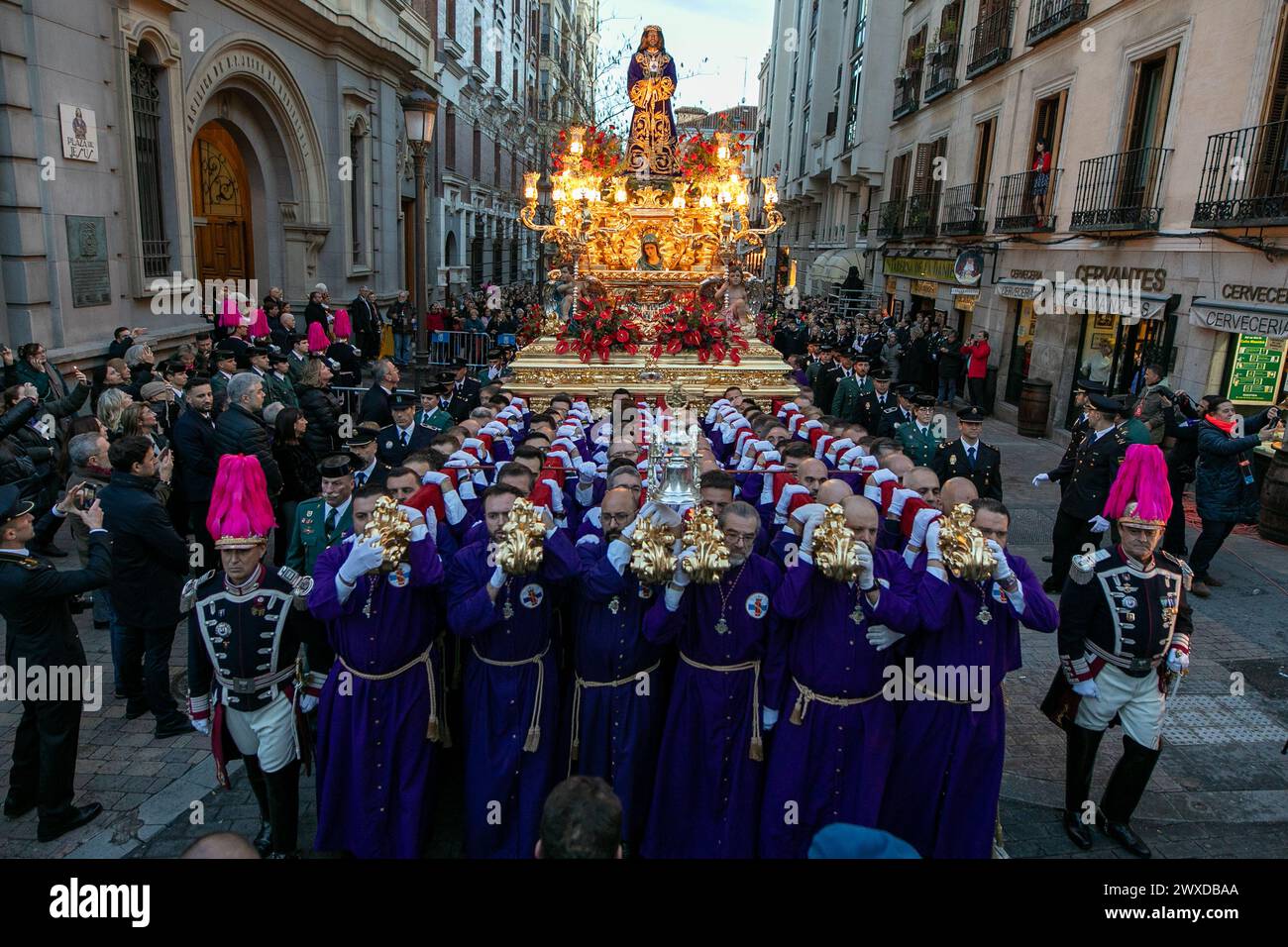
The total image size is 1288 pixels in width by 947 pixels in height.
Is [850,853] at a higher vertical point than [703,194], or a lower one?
lower

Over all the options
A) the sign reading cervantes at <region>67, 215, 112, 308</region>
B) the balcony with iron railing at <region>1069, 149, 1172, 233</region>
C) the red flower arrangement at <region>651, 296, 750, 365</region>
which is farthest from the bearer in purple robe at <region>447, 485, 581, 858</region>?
the balcony with iron railing at <region>1069, 149, 1172, 233</region>

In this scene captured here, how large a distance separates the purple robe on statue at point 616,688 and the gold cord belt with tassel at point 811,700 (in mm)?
787

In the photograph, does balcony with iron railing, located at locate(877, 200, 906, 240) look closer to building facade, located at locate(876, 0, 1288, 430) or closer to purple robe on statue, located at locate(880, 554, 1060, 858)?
building facade, located at locate(876, 0, 1288, 430)

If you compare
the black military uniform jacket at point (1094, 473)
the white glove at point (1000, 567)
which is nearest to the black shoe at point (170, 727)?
the white glove at point (1000, 567)

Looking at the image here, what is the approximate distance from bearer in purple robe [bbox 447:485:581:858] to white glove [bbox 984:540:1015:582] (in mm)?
2117

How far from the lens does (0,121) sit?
31.9ft

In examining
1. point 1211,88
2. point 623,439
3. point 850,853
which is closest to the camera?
point 850,853

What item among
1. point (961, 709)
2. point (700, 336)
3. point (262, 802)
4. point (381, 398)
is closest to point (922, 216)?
point (700, 336)

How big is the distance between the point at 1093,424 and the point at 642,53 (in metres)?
10.5

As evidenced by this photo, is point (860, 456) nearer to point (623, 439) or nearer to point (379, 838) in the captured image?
point (623, 439)

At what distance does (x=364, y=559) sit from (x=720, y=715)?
1.99 metres

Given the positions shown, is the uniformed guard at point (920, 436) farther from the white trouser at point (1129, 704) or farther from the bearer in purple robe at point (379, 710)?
the bearer in purple robe at point (379, 710)

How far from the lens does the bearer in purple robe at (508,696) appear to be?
4.32 metres
